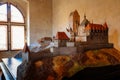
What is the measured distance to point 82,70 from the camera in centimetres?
177

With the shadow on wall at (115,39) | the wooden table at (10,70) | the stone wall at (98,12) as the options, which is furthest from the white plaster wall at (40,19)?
the wooden table at (10,70)

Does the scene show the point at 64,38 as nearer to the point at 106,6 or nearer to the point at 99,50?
the point at 99,50

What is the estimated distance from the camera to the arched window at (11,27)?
235 inches

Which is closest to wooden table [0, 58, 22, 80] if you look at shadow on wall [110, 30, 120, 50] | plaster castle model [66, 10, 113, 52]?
plaster castle model [66, 10, 113, 52]

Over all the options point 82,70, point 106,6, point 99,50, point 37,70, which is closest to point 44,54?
point 37,70

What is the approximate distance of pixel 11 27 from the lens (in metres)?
6.11

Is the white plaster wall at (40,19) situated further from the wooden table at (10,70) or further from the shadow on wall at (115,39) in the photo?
the wooden table at (10,70)

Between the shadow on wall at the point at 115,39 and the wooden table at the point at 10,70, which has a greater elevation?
the shadow on wall at the point at 115,39

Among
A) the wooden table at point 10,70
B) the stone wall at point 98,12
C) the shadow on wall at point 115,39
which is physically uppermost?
the stone wall at point 98,12

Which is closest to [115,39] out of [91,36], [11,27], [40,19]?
[91,36]

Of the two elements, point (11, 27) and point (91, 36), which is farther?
point (11, 27)

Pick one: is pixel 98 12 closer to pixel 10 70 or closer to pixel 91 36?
pixel 91 36

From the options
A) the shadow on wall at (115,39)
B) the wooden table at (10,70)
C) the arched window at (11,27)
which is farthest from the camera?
the arched window at (11,27)

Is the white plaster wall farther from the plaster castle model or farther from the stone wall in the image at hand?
the plaster castle model
